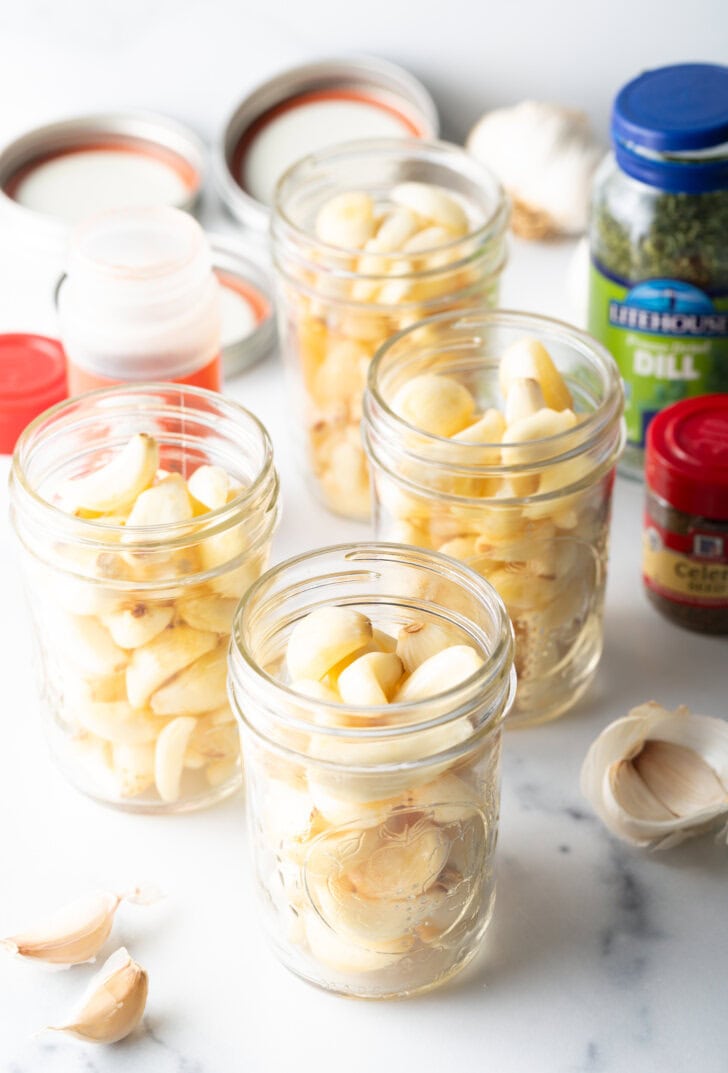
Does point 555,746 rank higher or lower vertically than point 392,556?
lower

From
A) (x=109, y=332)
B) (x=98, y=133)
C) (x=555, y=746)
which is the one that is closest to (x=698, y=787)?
(x=555, y=746)

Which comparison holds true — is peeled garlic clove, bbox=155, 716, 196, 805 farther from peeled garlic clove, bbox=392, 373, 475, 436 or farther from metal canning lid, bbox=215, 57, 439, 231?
metal canning lid, bbox=215, 57, 439, 231

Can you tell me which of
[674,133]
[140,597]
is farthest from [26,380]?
[674,133]

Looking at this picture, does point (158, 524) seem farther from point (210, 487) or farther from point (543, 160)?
point (543, 160)

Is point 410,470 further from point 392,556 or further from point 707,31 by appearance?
point 707,31

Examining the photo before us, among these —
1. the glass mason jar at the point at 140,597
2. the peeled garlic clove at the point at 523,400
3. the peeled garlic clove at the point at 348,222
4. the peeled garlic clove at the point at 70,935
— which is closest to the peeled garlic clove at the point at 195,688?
the glass mason jar at the point at 140,597

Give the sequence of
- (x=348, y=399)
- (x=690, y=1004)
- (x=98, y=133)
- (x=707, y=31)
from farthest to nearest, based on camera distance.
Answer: (x=98, y=133) < (x=707, y=31) < (x=348, y=399) < (x=690, y=1004)
